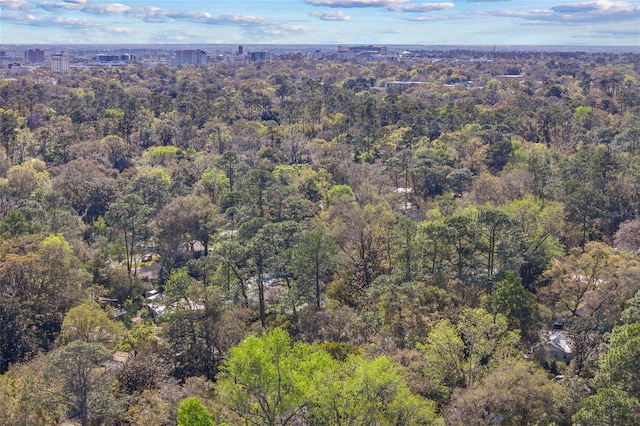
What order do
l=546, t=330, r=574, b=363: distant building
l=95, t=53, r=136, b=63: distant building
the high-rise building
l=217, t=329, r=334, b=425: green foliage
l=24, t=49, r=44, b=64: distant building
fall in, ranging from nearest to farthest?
l=217, t=329, r=334, b=425: green foliage → l=546, t=330, r=574, b=363: distant building → the high-rise building → l=24, t=49, r=44, b=64: distant building → l=95, t=53, r=136, b=63: distant building

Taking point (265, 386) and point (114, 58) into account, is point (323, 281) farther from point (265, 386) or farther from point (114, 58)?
point (114, 58)

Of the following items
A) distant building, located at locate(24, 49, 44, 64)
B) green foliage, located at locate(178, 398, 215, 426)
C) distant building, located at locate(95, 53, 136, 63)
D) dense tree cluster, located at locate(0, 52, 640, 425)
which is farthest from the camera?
distant building, located at locate(95, 53, 136, 63)

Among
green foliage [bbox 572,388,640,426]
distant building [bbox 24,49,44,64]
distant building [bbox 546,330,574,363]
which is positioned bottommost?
distant building [bbox 546,330,574,363]

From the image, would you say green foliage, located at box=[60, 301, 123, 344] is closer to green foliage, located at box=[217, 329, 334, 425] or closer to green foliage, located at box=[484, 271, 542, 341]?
green foliage, located at box=[217, 329, 334, 425]

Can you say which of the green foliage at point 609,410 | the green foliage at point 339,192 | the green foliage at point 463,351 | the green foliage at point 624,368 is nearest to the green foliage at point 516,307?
the green foliage at point 463,351

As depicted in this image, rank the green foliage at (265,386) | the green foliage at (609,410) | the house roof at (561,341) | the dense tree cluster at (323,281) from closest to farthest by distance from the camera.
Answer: the green foliage at (609,410) → the green foliage at (265,386) → the dense tree cluster at (323,281) → the house roof at (561,341)

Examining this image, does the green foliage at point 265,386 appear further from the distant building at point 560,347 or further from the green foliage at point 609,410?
the distant building at point 560,347

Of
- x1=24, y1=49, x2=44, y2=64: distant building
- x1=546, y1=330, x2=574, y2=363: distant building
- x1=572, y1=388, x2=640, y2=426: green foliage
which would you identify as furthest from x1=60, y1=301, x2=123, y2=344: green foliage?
x1=24, y1=49, x2=44, y2=64: distant building

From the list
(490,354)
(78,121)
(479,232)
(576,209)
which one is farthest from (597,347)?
(78,121)
